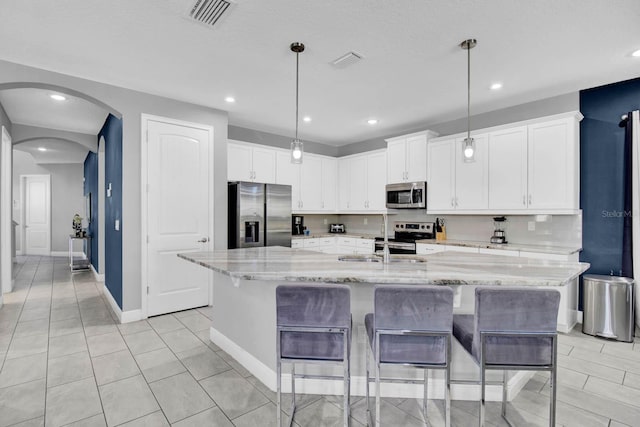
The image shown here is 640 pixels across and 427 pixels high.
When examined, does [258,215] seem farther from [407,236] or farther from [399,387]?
[399,387]

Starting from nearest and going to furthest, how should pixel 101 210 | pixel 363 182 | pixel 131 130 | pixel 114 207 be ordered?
pixel 131 130, pixel 114 207, pixel 363 182, pixel 101 210

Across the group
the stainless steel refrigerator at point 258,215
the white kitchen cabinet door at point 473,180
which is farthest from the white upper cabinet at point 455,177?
the stainless steel refrigerator at point 258,215

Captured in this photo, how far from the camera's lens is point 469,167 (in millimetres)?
4320

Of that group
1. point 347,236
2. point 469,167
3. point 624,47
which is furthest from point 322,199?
point 624,47

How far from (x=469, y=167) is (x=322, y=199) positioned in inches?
102

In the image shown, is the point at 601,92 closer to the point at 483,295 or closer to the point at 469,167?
the point at 469,167

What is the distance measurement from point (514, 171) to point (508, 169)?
0.24 ft

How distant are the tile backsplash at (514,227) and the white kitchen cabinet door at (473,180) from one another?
1.24 feet

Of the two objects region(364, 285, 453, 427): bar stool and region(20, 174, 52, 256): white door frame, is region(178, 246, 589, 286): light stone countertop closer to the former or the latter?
region(364, 285, 453, 427): bar stool

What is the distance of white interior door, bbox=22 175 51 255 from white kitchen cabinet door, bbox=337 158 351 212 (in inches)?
330

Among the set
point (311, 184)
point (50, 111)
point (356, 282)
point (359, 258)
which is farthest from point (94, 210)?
point (356, 282)

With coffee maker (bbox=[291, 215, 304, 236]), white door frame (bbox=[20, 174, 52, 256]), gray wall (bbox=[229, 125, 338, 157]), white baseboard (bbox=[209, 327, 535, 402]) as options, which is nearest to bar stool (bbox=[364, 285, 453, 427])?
white baseboard (bbox=[209, 327, 535, 402])

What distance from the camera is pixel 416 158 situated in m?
4.88

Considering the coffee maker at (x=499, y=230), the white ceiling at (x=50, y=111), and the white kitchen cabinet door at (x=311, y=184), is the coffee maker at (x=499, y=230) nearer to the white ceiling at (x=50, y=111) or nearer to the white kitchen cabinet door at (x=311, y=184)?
the white kitchen cabinet door at (x=311, y=184)
